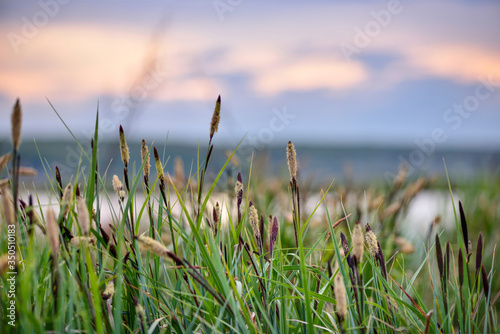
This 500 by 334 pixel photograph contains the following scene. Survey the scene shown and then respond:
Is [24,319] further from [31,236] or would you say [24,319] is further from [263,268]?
[263,268]

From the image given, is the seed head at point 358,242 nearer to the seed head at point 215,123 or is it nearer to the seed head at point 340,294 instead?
the seed head at point 340,294

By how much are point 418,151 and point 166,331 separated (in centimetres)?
228

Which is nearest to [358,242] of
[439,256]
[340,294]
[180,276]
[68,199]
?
[340,294]

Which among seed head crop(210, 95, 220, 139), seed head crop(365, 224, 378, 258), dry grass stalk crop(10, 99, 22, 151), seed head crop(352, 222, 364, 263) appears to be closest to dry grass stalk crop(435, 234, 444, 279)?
seed head crop(365, 224, 378, 258)

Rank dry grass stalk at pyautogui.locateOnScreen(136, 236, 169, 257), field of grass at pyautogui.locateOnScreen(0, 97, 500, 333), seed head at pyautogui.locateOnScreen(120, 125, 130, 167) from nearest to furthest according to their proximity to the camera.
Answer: dry grass stalk at pyautogui.locateOnScreen(136, 236, 169, 257), field of grass at pyautogui.locateOnScreen(0, 97, 500, 333), seed head at pyautogui.locateOnScreen(120, 125, 130, 167)

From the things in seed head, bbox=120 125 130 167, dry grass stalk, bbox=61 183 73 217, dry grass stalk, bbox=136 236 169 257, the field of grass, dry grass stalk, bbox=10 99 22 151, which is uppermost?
dry grass stalk, bbox=10 99 22 151

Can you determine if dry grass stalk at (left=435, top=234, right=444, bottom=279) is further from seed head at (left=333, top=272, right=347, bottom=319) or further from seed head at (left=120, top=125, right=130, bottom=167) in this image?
seed head at (left=120, top=125, right=130, bottom=167)

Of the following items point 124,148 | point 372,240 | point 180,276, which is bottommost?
point 180,276

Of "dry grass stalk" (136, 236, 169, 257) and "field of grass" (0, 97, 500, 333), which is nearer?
"dry grass stalk" (136, 236, 169, 257)

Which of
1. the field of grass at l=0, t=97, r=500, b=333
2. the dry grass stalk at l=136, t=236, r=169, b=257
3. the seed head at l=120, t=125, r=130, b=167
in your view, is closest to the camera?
the dry grass stalk at l=136, t=236, r=169, b=257

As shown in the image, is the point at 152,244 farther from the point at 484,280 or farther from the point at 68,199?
the point at 484,280

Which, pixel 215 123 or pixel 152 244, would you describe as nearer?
pixel 152 244

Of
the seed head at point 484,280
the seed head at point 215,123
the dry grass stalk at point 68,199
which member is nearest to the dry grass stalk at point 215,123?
the seed head at point 215,123

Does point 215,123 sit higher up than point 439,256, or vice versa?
point 215,123
